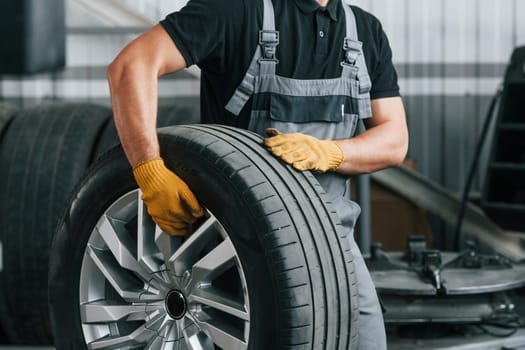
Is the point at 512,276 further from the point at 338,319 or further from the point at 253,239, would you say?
the point at 253,239

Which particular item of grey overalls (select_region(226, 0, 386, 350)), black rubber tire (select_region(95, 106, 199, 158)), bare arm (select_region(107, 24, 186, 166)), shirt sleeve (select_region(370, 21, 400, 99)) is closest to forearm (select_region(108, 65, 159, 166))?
bare arm (select_region(107, 24, 186, 166))

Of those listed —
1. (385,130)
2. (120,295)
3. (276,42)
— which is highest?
(276,42)

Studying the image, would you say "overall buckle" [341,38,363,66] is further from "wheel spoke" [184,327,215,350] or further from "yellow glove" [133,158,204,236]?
"wheel spoke" [184,327,215,350]

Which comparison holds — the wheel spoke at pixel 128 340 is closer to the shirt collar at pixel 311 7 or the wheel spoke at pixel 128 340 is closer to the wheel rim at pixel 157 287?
A: the wheel rim at pixel 157 287

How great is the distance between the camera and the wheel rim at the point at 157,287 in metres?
1.56

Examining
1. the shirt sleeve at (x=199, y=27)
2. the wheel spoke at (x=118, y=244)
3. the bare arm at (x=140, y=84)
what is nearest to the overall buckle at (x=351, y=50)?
the shirt sleeve at (x=199, y=27)

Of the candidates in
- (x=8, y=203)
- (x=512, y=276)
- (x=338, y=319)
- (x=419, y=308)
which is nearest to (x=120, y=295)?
(x=338, y=319)

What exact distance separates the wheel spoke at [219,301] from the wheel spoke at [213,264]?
0.02 metres

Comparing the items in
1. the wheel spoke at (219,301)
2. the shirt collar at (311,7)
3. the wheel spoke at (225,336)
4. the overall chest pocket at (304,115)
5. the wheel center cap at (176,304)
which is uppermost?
the shirt collar at (311,7)

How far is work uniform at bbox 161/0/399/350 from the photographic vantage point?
1756mm

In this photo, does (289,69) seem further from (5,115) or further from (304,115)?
(5,115)

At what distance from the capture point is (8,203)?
3.15 m

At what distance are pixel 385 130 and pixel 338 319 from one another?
23.7 inches

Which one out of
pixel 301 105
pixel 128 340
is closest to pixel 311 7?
pixel 301 105
